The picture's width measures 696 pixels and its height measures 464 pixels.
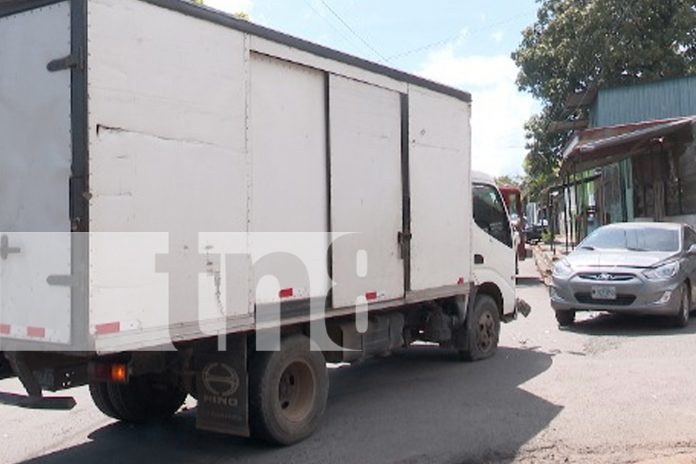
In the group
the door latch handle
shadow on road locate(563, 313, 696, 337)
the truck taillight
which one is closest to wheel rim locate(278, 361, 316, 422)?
the truck taillight

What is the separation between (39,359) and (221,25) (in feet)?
7.95

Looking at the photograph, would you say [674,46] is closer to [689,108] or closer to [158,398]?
[689,108]

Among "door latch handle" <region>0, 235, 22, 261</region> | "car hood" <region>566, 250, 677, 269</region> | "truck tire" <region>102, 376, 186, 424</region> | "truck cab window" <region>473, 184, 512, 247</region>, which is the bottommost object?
"truck tire" <region>102, 376, 186, 424</region>

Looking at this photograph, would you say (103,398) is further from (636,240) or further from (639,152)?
(639,152)

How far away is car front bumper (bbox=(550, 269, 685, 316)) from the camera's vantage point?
1049 cm

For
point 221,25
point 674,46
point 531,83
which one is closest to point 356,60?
point 221,25

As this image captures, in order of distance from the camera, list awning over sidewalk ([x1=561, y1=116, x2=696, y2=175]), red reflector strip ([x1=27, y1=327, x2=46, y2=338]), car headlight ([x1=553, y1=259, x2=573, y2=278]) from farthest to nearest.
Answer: awning over sidewalk ([x1=561, y1=116, x2=696, y2=175])
car headlight ([x1=553, y1=259, x2=573, y2=278])
red reflector strip ([x1=27, y1=327, x2=46, y2=338])

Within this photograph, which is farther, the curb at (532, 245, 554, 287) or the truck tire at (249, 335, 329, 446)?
the curb at (532, 245, 554, 287)

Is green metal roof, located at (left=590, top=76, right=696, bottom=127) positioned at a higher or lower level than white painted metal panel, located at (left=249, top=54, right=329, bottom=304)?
higher

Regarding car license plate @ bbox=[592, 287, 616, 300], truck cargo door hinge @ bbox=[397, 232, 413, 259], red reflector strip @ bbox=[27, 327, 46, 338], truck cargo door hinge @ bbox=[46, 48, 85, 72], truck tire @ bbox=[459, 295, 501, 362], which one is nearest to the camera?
truck cargo door hinge @ bbox=[46, 48, 85, 72]

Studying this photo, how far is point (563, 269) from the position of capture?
11336 mm

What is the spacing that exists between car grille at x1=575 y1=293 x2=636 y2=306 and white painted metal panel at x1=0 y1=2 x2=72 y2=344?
8.16 meters

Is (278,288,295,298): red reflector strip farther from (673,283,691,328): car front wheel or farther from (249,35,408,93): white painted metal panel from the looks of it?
(673,283,691,328): car front wheel

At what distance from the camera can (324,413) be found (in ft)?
21.8
